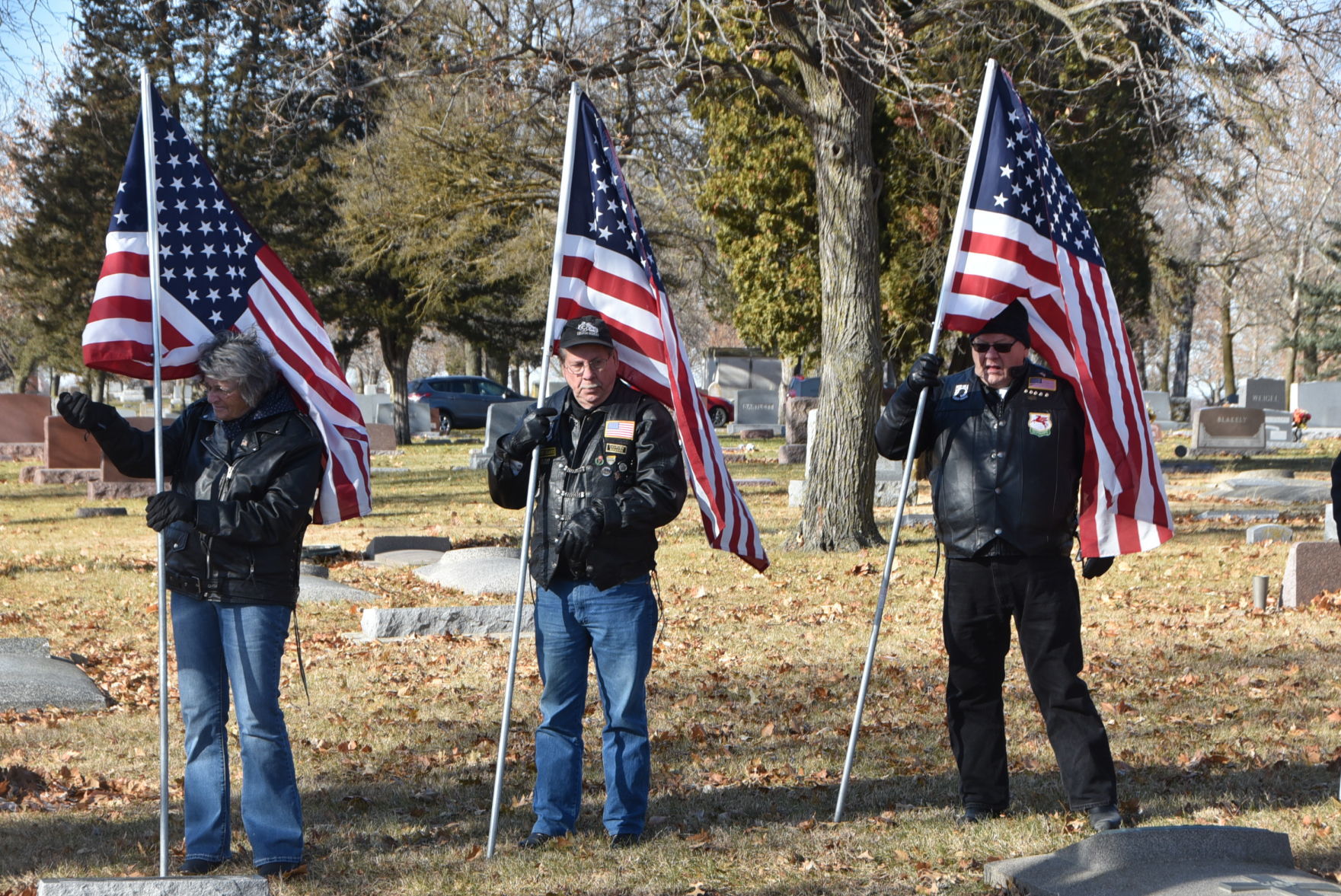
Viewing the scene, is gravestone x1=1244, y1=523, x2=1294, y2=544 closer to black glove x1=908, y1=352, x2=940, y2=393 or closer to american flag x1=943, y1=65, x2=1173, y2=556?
american flag x1=943, y1=65, x2=1173, y2=556

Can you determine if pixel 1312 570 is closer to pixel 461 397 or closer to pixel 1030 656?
pixel 1030 656

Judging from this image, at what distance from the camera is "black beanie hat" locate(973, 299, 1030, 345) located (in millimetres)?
5469

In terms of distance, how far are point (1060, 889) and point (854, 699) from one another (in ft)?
12.0

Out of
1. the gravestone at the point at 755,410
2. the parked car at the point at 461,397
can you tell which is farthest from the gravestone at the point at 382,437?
the parked car at the point at 461,397

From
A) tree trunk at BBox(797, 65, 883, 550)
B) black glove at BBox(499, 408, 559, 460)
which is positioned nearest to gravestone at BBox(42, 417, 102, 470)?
tree trunk at BBox(797, 65, 883, 550)

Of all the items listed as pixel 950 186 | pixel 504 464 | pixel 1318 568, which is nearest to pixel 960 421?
pixel 504 464

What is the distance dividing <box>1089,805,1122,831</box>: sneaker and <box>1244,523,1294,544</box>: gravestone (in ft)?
33.1

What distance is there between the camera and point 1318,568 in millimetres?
10367

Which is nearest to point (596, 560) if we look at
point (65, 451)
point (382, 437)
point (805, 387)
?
point (65, 451)

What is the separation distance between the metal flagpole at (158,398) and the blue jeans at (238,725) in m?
0.08

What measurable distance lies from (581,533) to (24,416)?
2775cm

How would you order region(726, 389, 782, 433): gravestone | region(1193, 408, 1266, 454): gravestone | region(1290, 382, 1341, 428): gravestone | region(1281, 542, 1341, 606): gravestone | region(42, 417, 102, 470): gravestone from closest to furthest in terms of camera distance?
region(1281, 542, 1341, 606): gravestone → region(42, 417, 102, 470): gravestone → region(1193, 408, 1266, 454): gravestone → region(1290, 382, 1341, 428): gravestone → region(726, 389, 782, 433): gravestone

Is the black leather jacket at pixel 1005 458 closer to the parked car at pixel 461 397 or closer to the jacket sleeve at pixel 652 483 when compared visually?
the jacket sleeve at pixel 652 483

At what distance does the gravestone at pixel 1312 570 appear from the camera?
33.8ft
